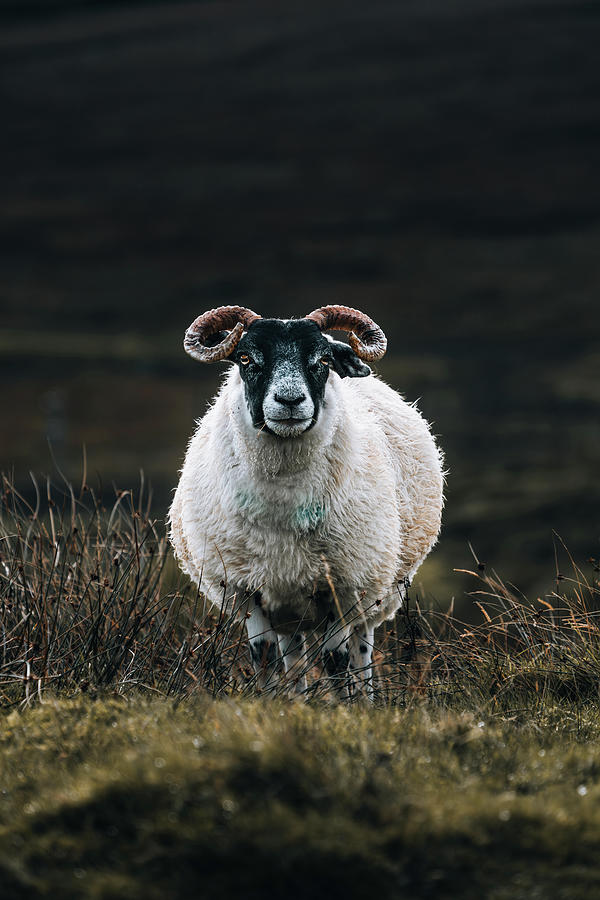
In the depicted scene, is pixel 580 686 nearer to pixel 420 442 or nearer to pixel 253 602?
pixel 253 602


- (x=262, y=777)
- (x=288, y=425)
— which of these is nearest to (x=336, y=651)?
(x=288, y=425)

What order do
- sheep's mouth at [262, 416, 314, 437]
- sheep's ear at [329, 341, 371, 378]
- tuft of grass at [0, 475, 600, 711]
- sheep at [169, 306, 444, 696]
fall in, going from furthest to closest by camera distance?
sheep's ear at [329, 341, 371, 378] → sheep at [169, 306, 444, 696] → sheep's mouth at [262, 416, 314, 437] → tuft of grass at [0, 475, 600, 711]

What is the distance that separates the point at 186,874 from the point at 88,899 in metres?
0.36

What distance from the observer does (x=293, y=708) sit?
483 cm

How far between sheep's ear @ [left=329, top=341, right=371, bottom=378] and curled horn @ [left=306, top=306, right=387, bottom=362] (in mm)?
54

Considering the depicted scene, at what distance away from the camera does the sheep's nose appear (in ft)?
20.3

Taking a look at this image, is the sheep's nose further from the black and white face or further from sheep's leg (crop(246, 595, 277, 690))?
sheep's leg (crop(246, 595, 277, 690))

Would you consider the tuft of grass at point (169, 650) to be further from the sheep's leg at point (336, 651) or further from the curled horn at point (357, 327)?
the curled horn at point (357, 327)

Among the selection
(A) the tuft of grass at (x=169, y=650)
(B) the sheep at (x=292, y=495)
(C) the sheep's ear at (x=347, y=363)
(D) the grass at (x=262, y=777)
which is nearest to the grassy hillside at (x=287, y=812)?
(D) the grass at (x=262, y=777)

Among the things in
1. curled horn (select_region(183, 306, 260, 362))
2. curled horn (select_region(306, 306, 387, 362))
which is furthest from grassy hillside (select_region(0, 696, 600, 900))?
curled horn (select_region(306, 306, 387, 362))

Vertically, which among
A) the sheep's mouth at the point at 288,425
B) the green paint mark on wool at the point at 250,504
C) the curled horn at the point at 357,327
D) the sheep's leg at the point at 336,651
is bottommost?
the sheep's leg at the point at 336,651

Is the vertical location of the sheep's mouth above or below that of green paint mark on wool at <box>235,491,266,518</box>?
above

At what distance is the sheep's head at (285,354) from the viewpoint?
6.27m

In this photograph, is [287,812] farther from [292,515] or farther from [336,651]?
[292,515]
